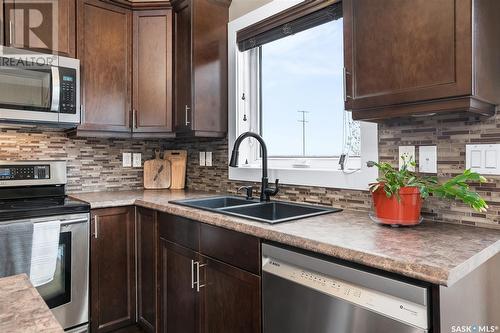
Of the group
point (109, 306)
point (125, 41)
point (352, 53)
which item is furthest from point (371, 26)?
point (109, 306)

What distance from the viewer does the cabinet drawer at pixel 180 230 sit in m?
1.71

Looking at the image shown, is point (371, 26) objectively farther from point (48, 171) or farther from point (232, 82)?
point (48, 171)

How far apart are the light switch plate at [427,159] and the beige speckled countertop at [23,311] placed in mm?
1405

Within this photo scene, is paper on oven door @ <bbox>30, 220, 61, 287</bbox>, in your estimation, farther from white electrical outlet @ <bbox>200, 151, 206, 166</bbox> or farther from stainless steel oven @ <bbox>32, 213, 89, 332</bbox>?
white electrical outlet @ <bbox>200, 151, 206, 166</bbox>

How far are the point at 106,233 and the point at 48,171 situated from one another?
623mm

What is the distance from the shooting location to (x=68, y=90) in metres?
2.15

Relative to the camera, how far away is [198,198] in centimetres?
218

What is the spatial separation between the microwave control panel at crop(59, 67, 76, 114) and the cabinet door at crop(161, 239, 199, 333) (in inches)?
40.8

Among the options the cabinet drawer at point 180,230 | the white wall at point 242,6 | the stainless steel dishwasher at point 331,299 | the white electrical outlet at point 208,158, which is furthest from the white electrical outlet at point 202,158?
the stainless steel dishwasher at point 331,299

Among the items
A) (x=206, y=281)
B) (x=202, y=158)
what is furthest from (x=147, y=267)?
(x=202, y=158)

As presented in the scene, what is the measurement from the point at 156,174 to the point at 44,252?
115 centimetres

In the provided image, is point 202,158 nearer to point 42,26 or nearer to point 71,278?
point 71,278

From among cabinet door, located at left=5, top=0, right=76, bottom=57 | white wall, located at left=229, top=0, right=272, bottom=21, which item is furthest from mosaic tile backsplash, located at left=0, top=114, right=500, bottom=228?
white wall, located at left=229, top=0, right=272, bottom=21

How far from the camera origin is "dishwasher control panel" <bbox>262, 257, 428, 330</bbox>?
89 centimetres
